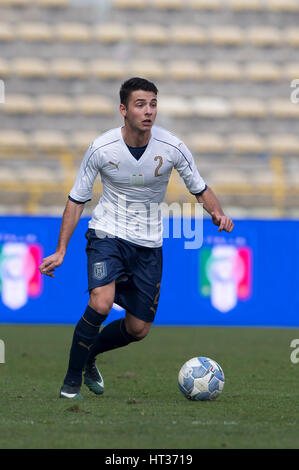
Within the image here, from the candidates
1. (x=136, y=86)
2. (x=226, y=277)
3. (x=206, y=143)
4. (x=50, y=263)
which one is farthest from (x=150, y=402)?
(x=206, y=143)

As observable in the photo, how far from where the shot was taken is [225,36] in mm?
16969

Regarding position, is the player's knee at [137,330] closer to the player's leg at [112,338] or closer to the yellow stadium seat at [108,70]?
the player's leg at [112,338]

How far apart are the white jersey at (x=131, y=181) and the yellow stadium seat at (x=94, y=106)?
10.0 metres

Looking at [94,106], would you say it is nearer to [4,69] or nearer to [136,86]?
[4,69]

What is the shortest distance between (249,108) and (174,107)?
1.31 meters

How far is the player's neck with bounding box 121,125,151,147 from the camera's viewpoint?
19.2 ft

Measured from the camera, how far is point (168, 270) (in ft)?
39.7

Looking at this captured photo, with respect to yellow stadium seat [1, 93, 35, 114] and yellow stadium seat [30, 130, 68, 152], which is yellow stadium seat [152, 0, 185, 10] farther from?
yellow stadium seat [30, 130, 68, 152]

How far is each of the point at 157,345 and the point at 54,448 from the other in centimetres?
615

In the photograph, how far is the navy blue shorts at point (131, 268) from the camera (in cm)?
580

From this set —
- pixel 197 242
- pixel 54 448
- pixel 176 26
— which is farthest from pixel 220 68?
pixel 54 448

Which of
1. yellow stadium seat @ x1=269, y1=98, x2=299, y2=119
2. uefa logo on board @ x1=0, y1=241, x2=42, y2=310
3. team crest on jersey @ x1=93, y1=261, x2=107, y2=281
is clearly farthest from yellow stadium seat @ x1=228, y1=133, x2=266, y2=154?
team crest on jersey @ x1=93, y1=261, x2=107, y2=281

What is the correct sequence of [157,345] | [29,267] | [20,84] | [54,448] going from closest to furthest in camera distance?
1. [54,448]
2. [157,345]
3. [29,267]
4. [20,84]

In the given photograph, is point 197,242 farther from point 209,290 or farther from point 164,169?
point 164,169
